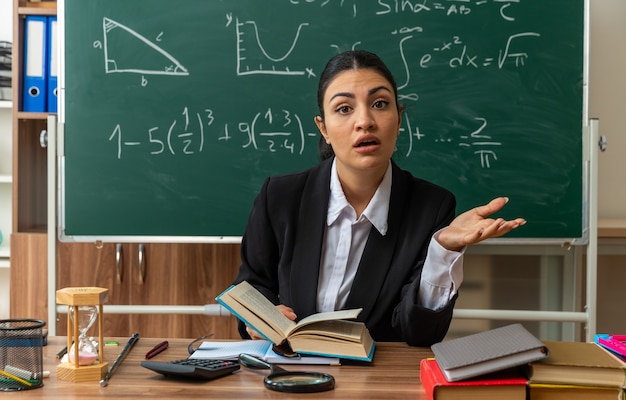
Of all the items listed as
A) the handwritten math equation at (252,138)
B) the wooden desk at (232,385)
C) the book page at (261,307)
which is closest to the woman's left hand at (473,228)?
the wooden desk at (232,385)

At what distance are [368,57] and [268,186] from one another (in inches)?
17.0

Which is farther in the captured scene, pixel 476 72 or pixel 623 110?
pixel 623 110

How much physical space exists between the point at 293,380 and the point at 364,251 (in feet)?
1.83

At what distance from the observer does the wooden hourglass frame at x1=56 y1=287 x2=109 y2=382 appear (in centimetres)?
125

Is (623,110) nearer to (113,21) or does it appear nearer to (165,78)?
(165,78)

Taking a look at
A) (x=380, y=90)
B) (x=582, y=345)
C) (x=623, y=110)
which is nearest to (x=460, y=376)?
(x=582, y=345)

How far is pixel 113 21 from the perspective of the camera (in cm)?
280

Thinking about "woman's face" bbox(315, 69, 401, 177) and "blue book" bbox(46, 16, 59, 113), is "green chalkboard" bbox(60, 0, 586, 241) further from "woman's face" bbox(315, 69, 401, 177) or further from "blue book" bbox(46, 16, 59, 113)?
"woman's face" bbox(315, 69, 401, 177)

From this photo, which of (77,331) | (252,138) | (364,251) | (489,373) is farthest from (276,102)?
(489,373)

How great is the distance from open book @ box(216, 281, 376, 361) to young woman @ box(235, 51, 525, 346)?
0.67 ft

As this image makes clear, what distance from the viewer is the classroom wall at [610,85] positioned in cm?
314

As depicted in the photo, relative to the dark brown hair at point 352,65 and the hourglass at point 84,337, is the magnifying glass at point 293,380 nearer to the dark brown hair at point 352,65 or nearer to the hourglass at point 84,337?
the hourglass at point 84,337

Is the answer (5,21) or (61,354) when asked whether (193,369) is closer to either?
(61,354)

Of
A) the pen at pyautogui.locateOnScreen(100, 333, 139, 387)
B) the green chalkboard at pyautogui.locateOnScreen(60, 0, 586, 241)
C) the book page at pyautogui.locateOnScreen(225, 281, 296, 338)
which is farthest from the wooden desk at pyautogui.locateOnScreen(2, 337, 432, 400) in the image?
the green chalkboard at pyautogui.locateOnScreen(60, 0, 586, 241)
